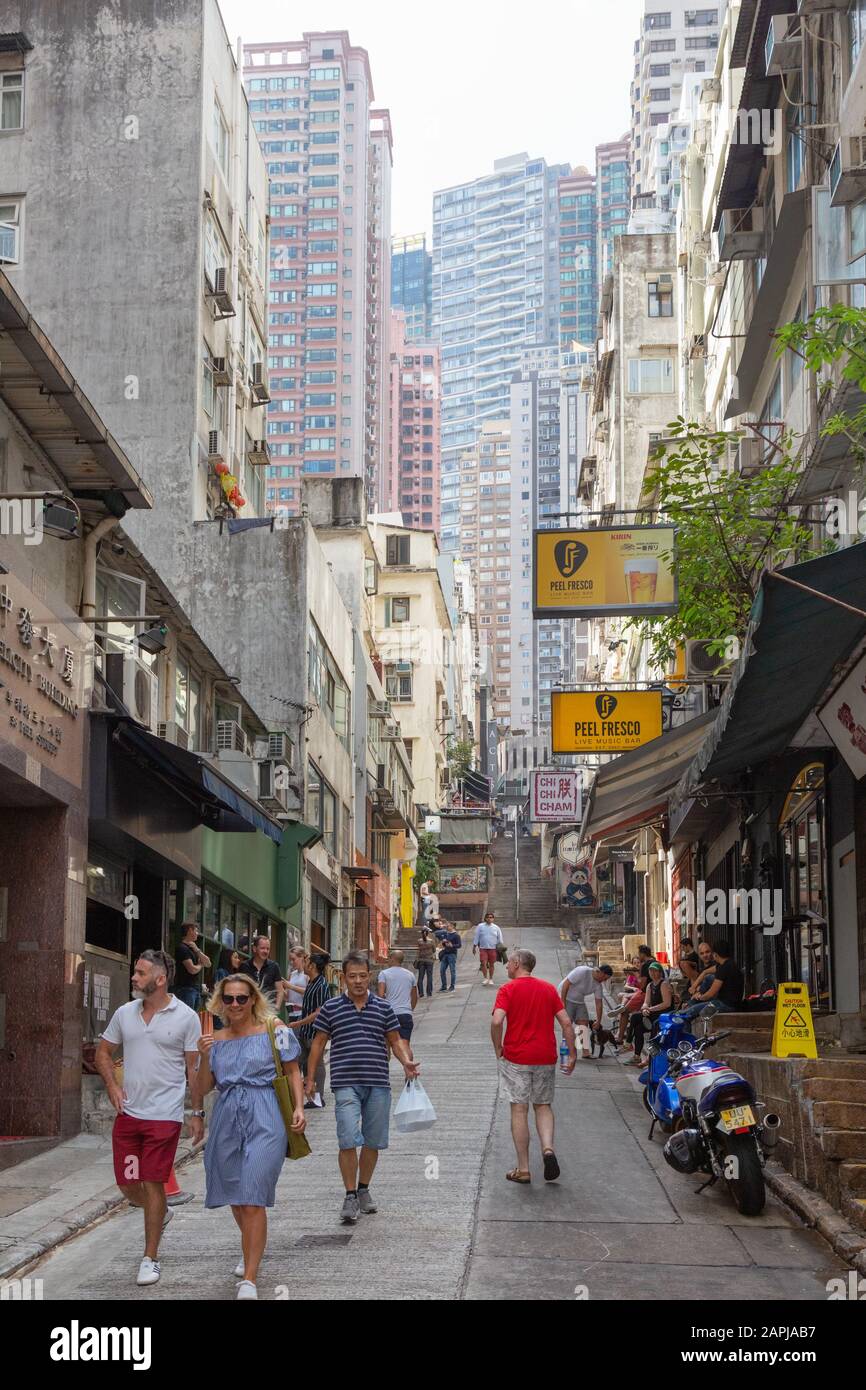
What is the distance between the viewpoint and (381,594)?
69938 mm

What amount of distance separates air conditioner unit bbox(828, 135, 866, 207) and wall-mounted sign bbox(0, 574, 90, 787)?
8.09 m

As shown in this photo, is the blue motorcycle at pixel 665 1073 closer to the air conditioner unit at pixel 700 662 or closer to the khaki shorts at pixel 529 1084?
the khaki shorts at pixel 529 1084

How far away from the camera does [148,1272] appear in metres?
8.55

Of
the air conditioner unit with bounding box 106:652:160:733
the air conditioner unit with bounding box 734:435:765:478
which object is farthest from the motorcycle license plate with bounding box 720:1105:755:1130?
the air conditioner unit with bounding box 734:435:765:478

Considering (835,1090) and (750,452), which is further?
(750,452)

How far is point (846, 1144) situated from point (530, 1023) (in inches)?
115

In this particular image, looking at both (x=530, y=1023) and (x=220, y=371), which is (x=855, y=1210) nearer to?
(x=530, y=1023)

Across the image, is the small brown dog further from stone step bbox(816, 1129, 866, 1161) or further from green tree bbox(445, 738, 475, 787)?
green tree bbox(445, 738, 475, 787)

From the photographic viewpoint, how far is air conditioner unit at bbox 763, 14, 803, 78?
18.8 m

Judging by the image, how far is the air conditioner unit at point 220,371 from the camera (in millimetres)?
32750

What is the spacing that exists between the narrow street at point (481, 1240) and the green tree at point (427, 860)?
49.6m

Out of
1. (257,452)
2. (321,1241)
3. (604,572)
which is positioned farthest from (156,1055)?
(257,452)

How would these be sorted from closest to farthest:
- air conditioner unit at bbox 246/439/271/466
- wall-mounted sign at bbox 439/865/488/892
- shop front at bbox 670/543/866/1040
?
shop front at bbox 670/543/866/1040 < air conditioner unit at bbox 246/439/271/466 < wall-mounted sign at bbox 439/865/488/892

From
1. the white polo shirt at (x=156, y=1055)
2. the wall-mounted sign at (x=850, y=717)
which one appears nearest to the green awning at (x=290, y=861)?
the wall-mounted sign at (x=850, y=717)
